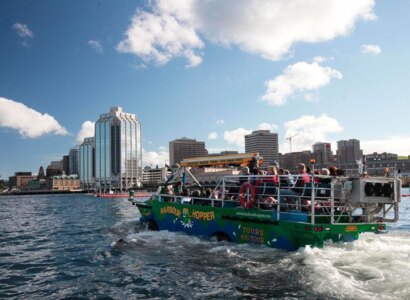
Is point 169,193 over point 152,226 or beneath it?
over

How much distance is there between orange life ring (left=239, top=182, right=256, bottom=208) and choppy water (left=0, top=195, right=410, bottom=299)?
54.1 inches

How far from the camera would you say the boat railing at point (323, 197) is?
1092 centimetres

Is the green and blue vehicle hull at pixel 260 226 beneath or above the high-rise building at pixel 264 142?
beneath

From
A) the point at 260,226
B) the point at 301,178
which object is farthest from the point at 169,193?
the point at 301,178

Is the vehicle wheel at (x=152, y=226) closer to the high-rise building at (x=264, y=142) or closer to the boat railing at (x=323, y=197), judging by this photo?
the boat railing at (x=323, y=197)

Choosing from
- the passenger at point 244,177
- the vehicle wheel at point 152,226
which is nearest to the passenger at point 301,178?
the passenger at point 244,177

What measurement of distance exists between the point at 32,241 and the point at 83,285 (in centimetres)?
906

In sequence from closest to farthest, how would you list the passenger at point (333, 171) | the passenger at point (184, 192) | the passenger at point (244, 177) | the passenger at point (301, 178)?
1. the passenger at point (301, 178)
2. the passenger at point (333, 171)
3. the passenger at point (244, 177)
4. the passenger at point (184, 192)

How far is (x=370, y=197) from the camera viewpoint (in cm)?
1095

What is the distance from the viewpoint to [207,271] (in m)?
9.73

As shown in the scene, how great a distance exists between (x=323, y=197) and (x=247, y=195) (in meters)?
2.69

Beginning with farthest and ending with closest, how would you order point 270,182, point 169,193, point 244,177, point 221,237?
point 169,193 → point 244,177 → point 221,237 → point 270,182

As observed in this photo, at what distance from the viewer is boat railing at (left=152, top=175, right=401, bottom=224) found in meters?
10.9

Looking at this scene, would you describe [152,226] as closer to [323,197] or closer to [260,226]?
[260,226]
